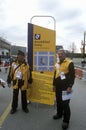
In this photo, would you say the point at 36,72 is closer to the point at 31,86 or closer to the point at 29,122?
the point at 31,86

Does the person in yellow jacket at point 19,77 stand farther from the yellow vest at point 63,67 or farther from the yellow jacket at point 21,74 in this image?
the yellow vest at point 63,67

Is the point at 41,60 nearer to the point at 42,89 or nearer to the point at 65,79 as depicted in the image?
the point at 42,89

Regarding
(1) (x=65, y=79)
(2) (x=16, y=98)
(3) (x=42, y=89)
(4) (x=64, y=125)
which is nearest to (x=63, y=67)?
(1) (x=65, y=79)

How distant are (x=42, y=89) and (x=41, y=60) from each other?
4.28 ft

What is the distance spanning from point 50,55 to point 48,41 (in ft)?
1.56

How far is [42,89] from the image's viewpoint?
32.5ft

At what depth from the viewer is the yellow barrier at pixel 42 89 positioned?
984cm

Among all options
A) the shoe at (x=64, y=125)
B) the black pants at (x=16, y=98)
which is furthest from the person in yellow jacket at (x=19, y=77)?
the shoe at (x=64, y=125)

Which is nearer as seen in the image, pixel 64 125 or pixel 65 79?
pixel 64 125

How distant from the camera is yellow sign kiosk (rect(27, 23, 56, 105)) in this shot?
989cm

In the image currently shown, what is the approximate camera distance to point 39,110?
9.58 metres

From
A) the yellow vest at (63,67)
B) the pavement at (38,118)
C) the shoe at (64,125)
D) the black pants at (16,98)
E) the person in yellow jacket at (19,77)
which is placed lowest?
the pavement at (38,118)

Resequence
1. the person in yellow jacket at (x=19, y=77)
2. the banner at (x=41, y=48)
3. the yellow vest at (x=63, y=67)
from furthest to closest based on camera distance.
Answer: the banner at (x=41, y=48) → the person in yellow jacket at (x=19, y=77) → the yellow vest at (x=63, y=67)

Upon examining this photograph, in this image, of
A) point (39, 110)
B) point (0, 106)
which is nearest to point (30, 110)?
point (39, 110)
